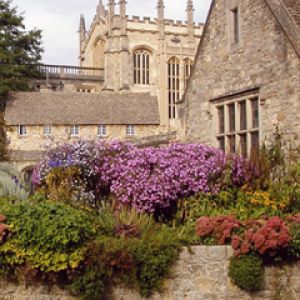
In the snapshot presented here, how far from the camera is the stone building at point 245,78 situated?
15258mm

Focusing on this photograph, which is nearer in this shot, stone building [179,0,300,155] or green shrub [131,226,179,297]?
green shrub [131,226,179,297]

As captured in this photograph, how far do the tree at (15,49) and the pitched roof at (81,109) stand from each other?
18.3 feet

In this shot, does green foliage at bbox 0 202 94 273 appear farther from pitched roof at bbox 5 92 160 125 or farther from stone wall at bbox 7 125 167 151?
pitched roof at bbox 5 92 160 125

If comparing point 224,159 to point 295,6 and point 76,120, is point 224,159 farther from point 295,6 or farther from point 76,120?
point 76,120

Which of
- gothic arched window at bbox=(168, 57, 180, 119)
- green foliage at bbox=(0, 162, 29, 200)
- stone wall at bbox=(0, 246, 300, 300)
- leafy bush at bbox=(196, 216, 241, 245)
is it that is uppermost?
gothic arched window at bbox=(168, 57, 180, 119)

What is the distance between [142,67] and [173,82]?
420cm

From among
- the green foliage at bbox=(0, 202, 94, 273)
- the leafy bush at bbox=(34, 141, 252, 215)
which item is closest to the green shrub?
the green foliage at bbox=(0, 202, 94, 273)

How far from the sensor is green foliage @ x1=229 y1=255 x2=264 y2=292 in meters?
10.4

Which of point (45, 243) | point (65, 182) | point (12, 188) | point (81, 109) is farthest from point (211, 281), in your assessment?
point (81, 109)

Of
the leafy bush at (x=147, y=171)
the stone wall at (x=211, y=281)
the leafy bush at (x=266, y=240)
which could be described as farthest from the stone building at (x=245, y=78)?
the stone wall at (x=211, y=281)

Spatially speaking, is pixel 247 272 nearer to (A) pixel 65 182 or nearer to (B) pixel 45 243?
(B) pixel 45 243

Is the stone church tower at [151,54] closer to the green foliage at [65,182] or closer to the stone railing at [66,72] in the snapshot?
the stone railing at [66,72]

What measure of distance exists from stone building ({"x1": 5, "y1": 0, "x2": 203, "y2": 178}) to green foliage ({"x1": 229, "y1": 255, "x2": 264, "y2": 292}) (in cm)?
3619

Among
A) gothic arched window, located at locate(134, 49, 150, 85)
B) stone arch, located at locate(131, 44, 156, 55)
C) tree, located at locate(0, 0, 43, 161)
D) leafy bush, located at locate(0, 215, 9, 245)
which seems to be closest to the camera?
leafy bush, located at locate(0, 215, 9, 245)
